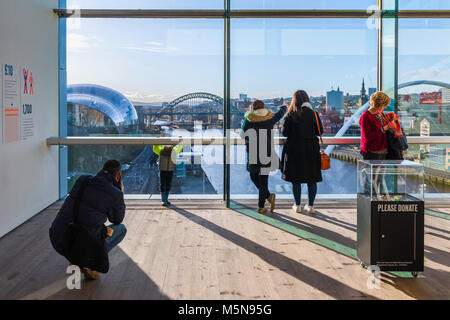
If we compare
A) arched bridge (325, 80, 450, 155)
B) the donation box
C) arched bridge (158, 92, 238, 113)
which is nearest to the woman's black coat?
arched bridge (325, 80, 450, 155)

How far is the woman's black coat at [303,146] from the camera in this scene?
633 cm

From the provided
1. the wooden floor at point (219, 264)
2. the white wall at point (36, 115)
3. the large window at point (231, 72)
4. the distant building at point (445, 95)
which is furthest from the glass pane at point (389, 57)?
the white wall at point (36, 115)

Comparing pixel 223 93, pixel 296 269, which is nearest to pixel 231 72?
pixel 223 93

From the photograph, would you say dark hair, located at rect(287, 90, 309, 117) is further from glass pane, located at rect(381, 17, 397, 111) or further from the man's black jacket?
the man's black jacket

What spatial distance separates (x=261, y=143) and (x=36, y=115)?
2.96 m

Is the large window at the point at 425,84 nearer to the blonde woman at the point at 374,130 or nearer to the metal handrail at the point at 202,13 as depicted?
the metal handrail at the point at 202,13

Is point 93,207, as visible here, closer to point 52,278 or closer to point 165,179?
point 52,278

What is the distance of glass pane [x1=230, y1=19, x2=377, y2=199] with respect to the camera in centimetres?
709

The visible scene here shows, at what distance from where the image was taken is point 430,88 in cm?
734

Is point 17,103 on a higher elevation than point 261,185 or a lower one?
higher

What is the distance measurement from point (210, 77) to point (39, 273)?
12.7ft

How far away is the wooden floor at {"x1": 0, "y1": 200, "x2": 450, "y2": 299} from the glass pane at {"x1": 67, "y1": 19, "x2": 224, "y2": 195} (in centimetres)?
136

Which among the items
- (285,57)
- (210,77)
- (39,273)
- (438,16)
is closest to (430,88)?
(438,16)

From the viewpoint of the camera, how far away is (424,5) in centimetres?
723
